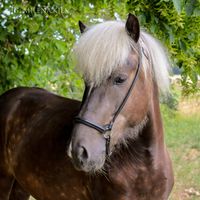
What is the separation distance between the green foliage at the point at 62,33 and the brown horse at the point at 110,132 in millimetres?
195

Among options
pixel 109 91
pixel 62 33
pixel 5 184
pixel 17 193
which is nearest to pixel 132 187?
pixel 109 91

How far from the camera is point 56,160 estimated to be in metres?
2.22

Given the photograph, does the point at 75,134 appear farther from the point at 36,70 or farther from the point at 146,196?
the point at 36,70

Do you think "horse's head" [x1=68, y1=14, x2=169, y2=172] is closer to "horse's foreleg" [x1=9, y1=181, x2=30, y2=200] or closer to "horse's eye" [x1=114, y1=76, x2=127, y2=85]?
"horse's eye" [x1=114, y1=76, x2=127, y2=85]

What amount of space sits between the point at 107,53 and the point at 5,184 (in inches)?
63.3

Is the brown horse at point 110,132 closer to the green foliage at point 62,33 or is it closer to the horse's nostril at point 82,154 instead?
the horse's nostril at point 82,154

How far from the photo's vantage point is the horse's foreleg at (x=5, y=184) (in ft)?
9.53

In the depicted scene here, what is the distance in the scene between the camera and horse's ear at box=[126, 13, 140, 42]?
175 centimetres

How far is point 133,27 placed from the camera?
178 cm

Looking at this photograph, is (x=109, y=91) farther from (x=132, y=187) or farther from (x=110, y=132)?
(x=132, y=187)

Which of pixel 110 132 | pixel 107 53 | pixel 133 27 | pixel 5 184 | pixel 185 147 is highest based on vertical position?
pixel 133 27

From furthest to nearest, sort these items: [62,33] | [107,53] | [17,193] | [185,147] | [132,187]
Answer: [185,147] < [62,33] < [17,193] < [132,187] < [107,53]

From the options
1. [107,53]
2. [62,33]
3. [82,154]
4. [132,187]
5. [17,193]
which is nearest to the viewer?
[82,154]

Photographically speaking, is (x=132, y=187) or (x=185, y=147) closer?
(x=132, y=187)
